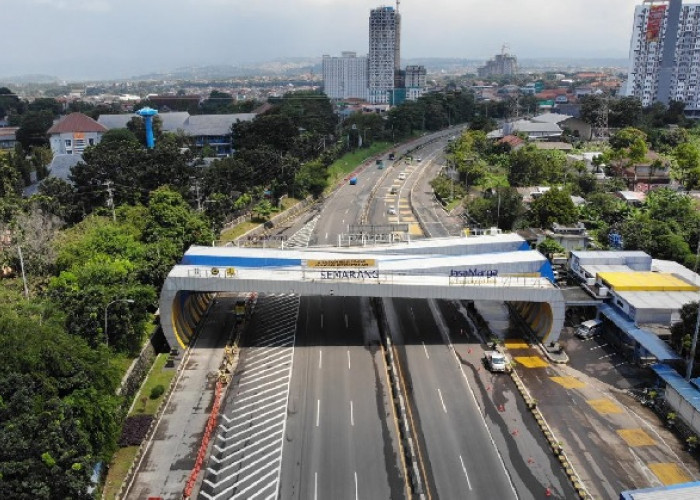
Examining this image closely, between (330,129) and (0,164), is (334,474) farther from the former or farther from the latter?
(330,129)

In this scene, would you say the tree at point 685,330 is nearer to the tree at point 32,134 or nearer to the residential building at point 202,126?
the residential building at point 202,126

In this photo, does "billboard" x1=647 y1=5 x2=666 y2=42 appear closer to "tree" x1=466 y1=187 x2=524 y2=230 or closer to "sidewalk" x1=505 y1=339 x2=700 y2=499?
"tree" x1=466 y1=187 x2=524 y2=230

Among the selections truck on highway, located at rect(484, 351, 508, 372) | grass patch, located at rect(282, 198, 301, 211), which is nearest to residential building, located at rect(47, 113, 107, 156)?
grass patch, located at rect(282, 198, 301, 211)

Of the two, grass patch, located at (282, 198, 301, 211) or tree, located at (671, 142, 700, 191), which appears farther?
grass patch, located at (282, 198, 301, 211)

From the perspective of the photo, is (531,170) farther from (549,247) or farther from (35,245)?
(35,245)

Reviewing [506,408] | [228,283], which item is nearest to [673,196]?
[506,408]

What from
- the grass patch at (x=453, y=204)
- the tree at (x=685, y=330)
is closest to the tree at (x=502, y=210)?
the grass patch at (x=453, y=204)
